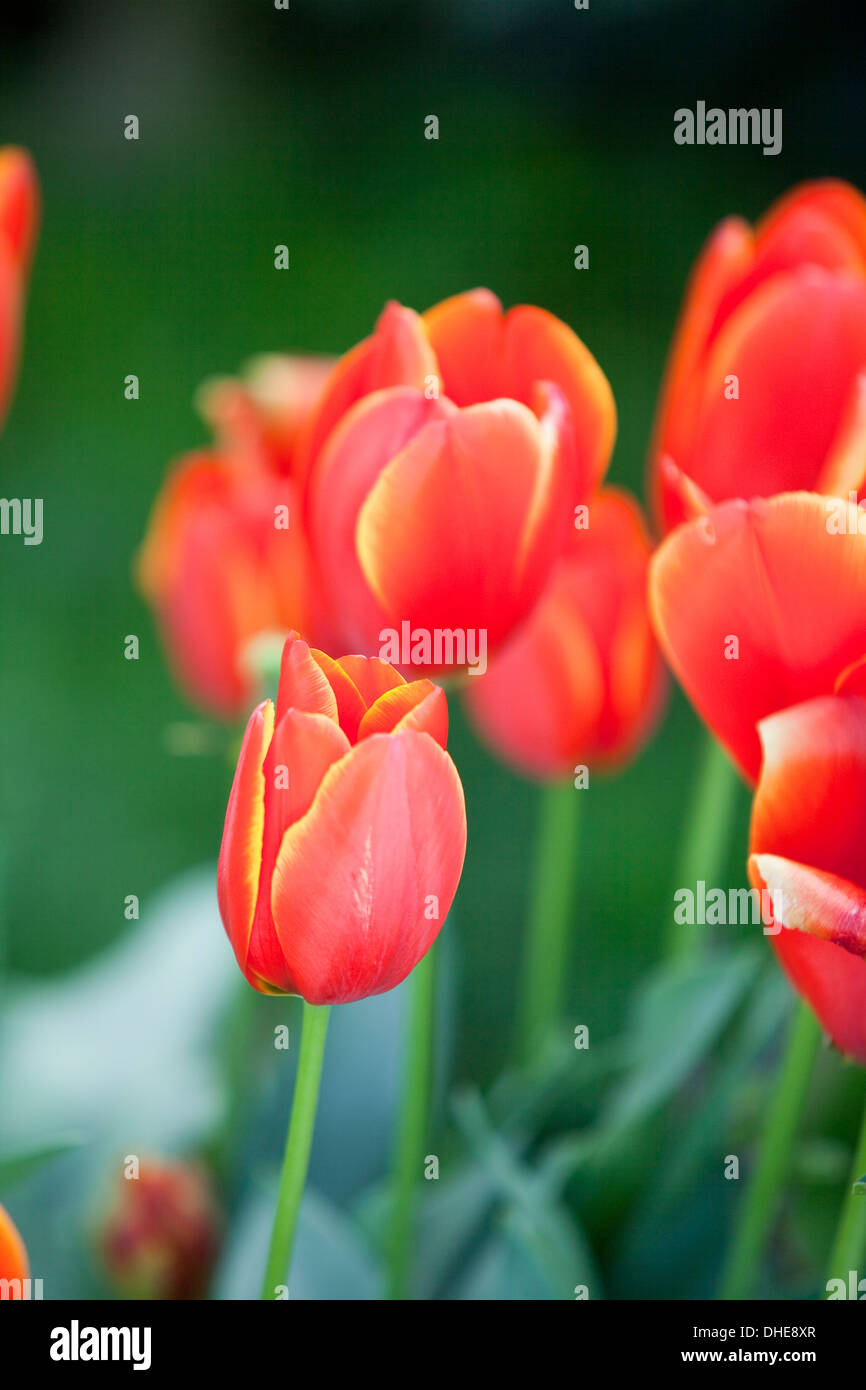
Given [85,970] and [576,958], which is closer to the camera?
[85,970]

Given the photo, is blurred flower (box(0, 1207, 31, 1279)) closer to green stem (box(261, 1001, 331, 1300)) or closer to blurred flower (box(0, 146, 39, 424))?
green stem (box(261, 1001, 331, 1300))

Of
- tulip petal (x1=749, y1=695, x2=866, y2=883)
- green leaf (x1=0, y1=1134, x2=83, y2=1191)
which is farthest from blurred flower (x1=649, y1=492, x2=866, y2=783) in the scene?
green leaf (x1=0, y1=1134, x2=83, y2=1191)

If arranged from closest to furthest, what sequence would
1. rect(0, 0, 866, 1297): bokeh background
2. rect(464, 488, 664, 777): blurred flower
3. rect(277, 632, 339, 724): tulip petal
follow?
1. rect(277, 632, 339, 724): tulip petal
2. rect(464, 488, 664, 777): blurred flower
3. rect(0, 0, 866, 1297): bokeh background

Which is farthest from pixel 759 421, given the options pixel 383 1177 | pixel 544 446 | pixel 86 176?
pixel 86 176

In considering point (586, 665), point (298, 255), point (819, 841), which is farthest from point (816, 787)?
point (298, 255)

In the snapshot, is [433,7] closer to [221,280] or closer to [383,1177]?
[221,280]

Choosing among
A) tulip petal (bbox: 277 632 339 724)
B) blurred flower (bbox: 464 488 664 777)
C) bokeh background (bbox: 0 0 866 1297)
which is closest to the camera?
tulip petal (bbox: 277 632 339 724)
